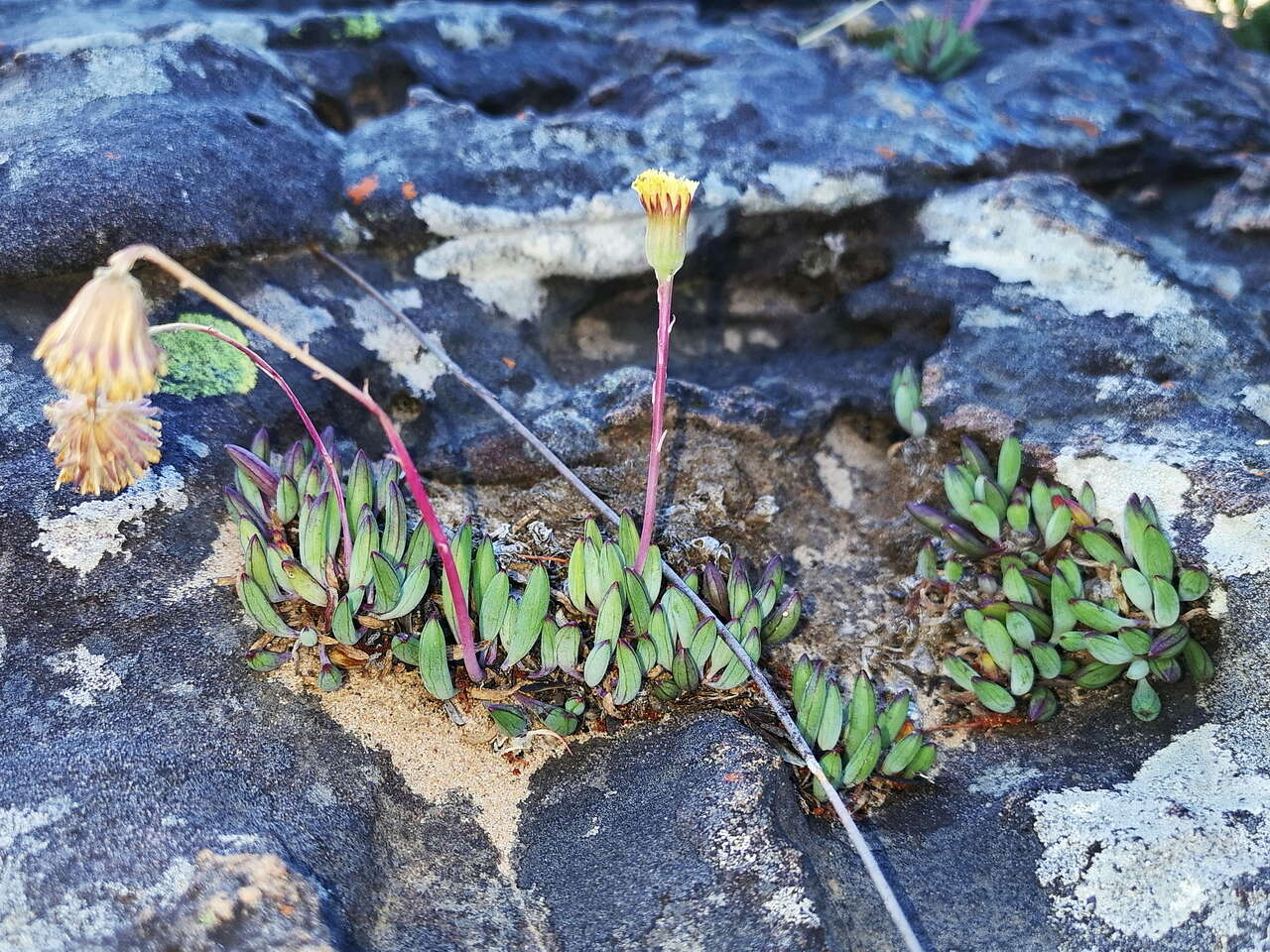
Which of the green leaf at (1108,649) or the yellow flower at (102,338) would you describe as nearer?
the yellow flower at (102,338)

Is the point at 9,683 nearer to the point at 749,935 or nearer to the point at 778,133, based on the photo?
the point at 749,935

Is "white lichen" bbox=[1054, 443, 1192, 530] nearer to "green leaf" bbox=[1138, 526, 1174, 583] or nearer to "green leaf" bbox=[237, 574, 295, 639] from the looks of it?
"green leaf" bbox=[1138, 526, 1174, 583]

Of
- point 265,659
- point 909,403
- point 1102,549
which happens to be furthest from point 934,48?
point 265,659

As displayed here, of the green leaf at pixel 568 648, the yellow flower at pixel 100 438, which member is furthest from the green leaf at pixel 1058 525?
the yellow flower at pixel 100 438

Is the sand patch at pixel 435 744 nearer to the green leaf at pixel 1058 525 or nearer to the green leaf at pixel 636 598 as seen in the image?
the green leaf at pixel 636 598

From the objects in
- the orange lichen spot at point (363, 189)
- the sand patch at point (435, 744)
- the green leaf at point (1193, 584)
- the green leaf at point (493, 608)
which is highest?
the orange lichen spot at point (363, 189)

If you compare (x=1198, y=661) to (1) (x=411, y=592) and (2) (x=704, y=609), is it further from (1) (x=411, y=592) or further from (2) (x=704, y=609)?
(1) (x=411, y=592)
